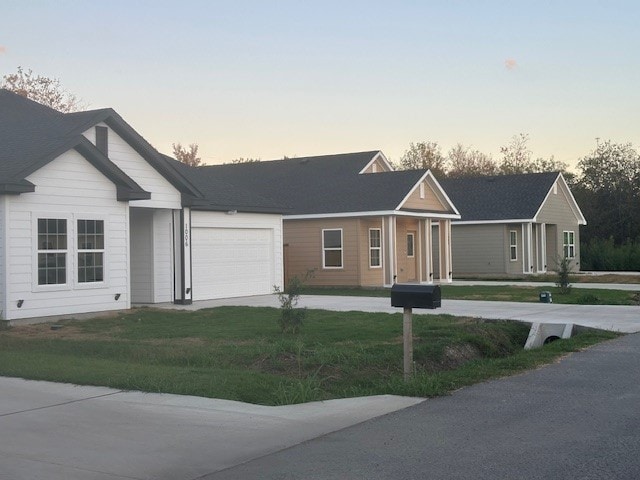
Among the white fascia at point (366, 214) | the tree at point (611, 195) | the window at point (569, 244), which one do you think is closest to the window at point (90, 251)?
the white fascia at point (366, 214)

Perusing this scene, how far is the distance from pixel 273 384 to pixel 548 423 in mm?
3671

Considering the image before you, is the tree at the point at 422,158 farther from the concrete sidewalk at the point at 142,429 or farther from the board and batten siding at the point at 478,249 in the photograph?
the concrete sidewalk at the point at 142,429

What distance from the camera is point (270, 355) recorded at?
496 inches

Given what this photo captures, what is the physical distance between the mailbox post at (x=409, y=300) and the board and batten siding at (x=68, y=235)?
10066 millimetres

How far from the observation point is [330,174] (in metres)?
36.2

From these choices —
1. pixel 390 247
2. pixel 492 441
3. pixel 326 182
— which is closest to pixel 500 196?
pixel 326 182

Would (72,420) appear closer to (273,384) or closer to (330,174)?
(273,384)

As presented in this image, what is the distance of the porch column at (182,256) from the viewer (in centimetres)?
2345

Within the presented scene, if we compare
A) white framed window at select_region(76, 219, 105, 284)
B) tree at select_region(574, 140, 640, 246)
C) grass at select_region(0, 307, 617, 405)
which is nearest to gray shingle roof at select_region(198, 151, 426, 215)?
white framed window at select_region(76, 219, 105, 284)

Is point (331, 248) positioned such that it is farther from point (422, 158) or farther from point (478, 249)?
point (422, 158)

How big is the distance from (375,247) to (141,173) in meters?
12.7

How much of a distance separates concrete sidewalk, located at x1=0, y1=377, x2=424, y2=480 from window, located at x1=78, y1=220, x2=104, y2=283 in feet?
28.2

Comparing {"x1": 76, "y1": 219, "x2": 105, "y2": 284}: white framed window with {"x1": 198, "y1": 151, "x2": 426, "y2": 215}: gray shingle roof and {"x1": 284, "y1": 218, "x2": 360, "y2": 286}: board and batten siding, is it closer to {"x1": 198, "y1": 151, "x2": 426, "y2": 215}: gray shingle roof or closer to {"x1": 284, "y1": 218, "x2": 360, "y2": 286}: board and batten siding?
{"x1": 198, "y1": 151, "x2": 426, "y2": 215}: gray shingle roof

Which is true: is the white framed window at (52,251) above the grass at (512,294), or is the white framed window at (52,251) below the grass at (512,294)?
above
